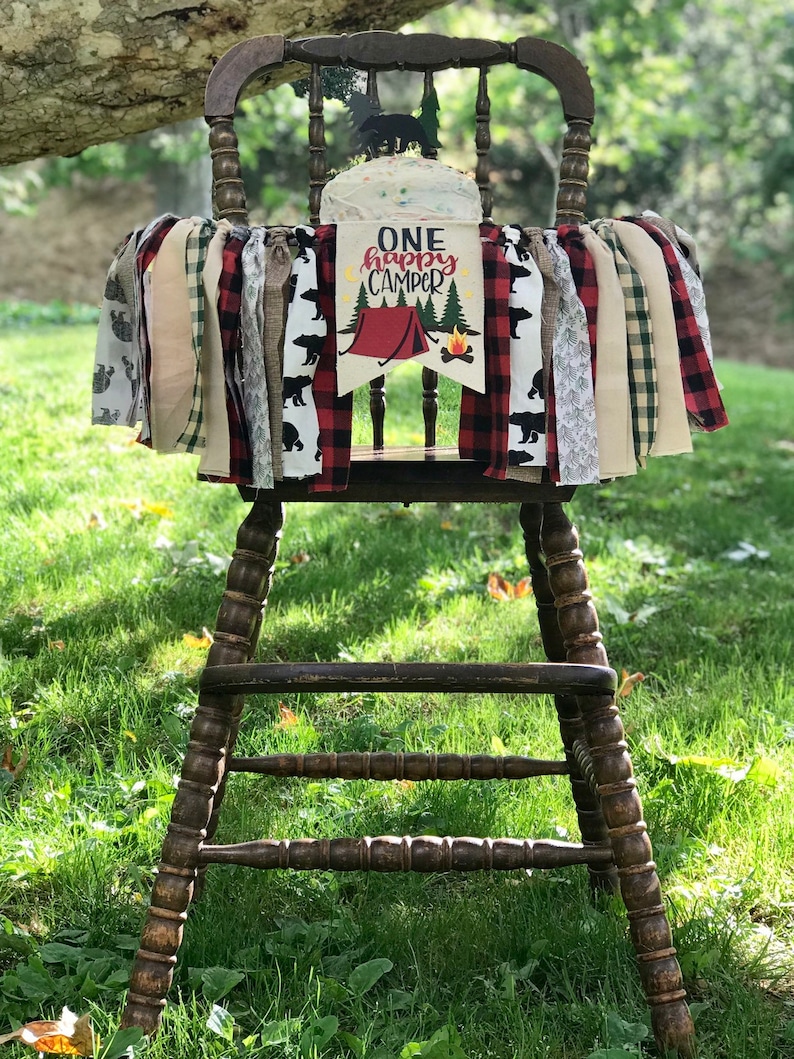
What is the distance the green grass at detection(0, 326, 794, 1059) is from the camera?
159 centimetres

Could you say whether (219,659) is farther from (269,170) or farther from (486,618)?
(269,170)

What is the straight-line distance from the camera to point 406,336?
4.86 feet

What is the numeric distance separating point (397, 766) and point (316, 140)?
110 centimetres

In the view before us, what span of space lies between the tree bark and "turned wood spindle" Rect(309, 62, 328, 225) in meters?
0.90

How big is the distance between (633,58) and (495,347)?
8673 mm

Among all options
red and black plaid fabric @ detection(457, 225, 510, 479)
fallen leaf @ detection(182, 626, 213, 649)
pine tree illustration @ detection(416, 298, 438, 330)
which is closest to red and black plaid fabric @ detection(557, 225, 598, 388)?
red and black plaid fabric @ detection(457, 225, 510, 479)

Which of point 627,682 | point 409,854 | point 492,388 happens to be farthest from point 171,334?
point 627,682

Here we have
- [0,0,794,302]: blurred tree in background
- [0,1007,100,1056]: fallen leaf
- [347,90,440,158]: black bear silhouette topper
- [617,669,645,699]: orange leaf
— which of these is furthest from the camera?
[0,0,794,302]: blurred tree in background

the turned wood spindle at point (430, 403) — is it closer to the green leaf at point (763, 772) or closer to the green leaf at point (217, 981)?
the green leaf at point (217, 981)

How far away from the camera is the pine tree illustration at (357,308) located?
147 cm

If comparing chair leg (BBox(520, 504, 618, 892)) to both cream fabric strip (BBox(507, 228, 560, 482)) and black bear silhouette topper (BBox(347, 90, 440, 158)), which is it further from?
black bear silhouette topper (BBox(347, 90, 440, 158))

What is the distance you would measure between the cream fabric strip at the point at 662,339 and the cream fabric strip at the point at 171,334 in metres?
0.66

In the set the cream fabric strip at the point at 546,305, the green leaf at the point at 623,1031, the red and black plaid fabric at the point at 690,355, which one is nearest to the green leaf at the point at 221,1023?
the green leaf at the point at 623,1031

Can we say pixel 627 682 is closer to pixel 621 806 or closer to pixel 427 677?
pixel 621 806
